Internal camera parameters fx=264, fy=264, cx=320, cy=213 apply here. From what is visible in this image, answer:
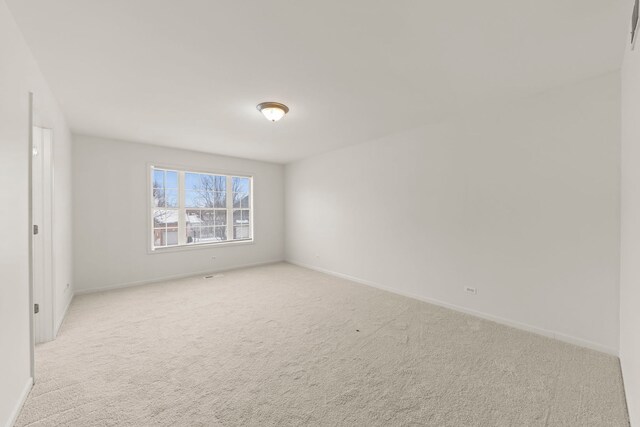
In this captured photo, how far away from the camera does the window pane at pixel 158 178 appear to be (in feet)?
16.1

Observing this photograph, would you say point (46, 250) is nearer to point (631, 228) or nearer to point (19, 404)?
point (19, 404)

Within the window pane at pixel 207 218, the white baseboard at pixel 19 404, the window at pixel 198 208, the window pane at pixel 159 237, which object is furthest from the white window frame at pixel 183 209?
the white baseboard at pixel 19 404

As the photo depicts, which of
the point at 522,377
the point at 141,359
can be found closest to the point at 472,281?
the point at 522,377

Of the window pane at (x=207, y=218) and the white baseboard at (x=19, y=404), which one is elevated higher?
the window pane at (x=207, y=218)

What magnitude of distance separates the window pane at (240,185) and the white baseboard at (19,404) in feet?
14.5

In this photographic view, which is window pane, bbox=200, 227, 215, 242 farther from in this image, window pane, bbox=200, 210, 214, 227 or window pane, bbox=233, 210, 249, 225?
window pane, bbox=233, 210, 249, 225

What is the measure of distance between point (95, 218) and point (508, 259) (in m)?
5.82

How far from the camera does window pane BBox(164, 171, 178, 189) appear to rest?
198 inches

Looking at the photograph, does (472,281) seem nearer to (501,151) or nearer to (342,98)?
(501,151)

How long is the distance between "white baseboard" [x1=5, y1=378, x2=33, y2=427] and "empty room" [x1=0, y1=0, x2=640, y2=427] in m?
0.03

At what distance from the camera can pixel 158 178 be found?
4.95 metres

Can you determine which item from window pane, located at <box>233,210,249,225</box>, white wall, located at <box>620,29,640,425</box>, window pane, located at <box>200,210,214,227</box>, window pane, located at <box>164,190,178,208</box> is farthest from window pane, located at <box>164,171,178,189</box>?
white wall, located at <box>620,29,640,425</box>

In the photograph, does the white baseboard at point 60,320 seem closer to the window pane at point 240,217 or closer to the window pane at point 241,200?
the window pane at point 240,217

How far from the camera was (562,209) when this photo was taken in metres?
2.59
